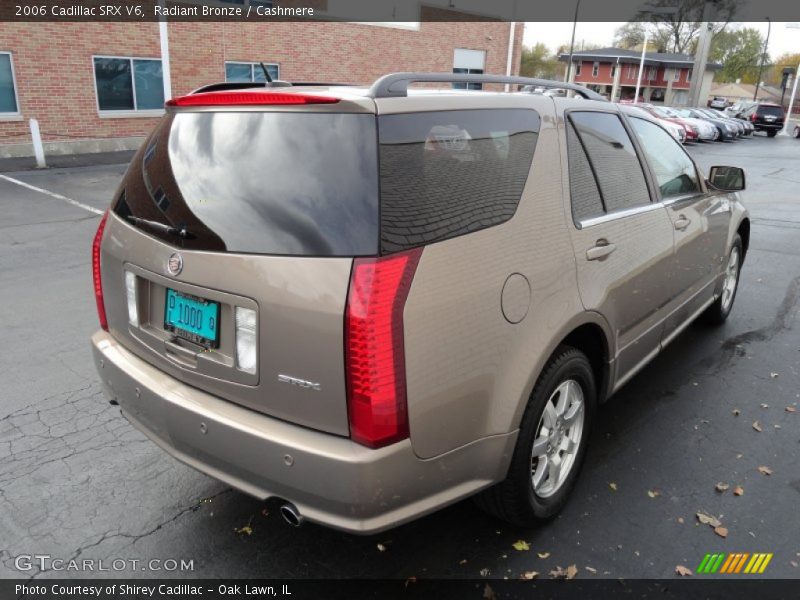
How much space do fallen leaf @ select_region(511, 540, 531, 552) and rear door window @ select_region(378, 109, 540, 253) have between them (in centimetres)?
141

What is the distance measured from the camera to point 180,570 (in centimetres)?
255

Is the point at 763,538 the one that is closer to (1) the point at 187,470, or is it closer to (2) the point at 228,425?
(2) the point at 228,425

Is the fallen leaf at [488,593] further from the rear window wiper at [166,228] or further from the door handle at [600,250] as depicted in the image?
the rear window wiper at [166,228]

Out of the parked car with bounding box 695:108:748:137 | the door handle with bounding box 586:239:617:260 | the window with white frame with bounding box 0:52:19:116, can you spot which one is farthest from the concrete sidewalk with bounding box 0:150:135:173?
the parked car with bounding box 695:108:748:137

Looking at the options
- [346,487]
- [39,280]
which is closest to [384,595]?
[346,487]

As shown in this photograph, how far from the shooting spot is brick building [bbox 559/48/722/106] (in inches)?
2928

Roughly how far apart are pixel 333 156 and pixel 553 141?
1.13 meters

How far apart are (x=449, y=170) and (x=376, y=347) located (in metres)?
0.74

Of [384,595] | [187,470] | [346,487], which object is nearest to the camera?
[346,487]

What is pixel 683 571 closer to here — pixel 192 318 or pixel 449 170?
pixel 449 170

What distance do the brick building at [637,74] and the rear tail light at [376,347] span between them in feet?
261

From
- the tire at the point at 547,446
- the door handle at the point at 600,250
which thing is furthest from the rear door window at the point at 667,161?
the tire at the point at 547,446

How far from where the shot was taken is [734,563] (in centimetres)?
262

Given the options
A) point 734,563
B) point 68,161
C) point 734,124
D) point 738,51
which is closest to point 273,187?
point 734,563
